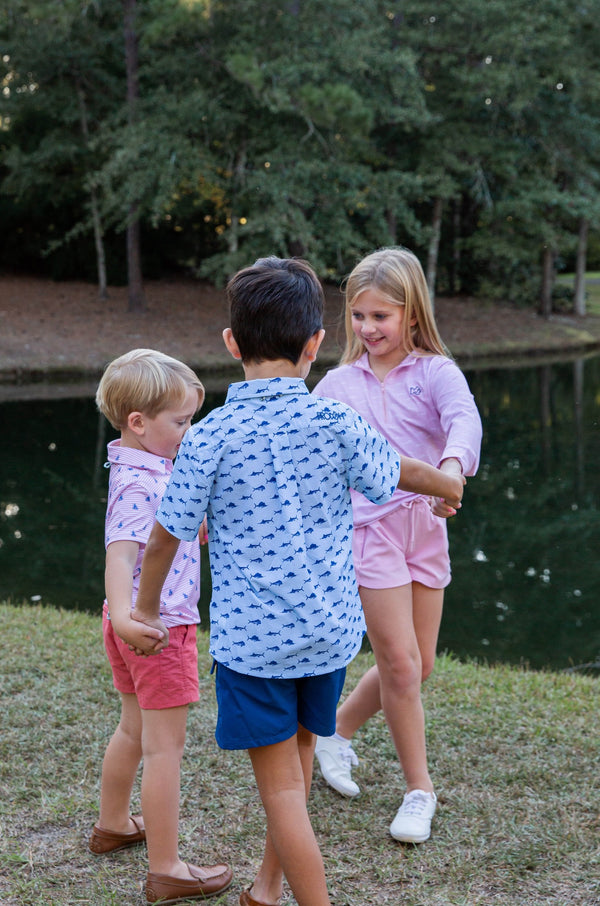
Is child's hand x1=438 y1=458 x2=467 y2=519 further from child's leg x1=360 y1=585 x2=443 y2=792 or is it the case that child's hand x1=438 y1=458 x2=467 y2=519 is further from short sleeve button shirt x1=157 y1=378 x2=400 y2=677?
child's leg x1=360 y1=585 x2=443 y2=792

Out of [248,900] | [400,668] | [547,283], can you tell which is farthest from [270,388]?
[547,283]

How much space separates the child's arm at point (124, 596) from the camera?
2.05 m

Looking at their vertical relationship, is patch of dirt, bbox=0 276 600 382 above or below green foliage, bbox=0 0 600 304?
below

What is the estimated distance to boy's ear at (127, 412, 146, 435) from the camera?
90.7 inches

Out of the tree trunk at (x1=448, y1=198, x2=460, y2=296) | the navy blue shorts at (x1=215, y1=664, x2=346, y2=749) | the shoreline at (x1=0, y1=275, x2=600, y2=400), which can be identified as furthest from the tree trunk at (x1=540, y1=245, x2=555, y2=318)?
the navy blue shorts at (x1=215, y1=664, x2=346, y2=749)

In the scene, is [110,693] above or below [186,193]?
below

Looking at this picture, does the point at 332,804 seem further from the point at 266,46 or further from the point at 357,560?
the point at 266,46

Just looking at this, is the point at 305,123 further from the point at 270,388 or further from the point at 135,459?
the point at 270,388

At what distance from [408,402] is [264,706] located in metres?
1.18

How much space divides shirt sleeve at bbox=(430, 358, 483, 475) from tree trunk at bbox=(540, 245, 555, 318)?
2237 centimetres

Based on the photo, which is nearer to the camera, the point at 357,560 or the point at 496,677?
the point at 357,560

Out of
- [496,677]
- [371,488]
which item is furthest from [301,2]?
[371,488]

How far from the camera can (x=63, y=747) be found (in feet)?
10.6

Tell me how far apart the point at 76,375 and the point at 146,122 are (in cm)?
555
